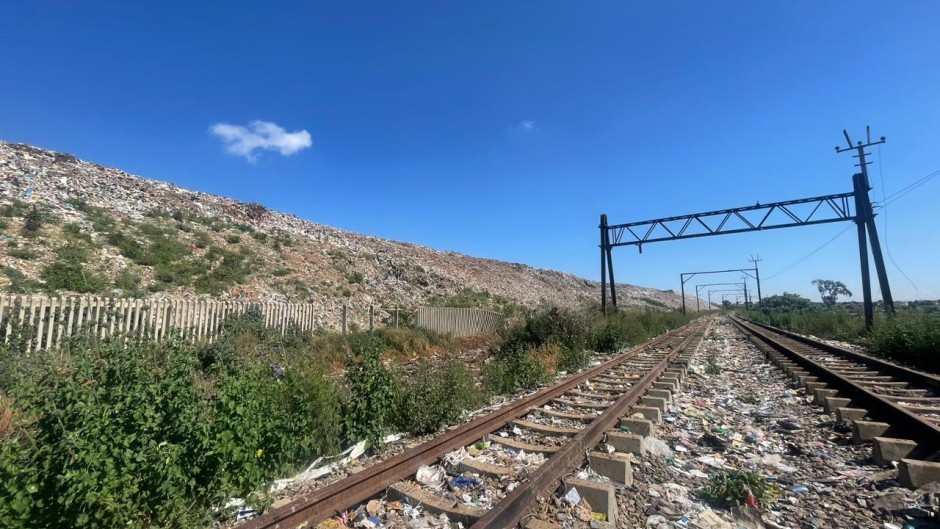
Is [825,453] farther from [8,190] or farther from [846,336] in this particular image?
[8,190]

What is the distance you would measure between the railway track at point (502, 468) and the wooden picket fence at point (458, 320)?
13782 millimetres

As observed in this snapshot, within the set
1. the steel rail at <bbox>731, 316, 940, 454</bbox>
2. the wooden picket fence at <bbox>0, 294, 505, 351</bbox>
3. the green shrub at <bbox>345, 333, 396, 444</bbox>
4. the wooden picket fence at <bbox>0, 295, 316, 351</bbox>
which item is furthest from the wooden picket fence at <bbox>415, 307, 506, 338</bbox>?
the green shrub at <bbox>345, 333, 396, 444</bbox>

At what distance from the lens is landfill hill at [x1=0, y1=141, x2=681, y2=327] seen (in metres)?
16.5

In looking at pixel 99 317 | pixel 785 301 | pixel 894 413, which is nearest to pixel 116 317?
pixel 99 317

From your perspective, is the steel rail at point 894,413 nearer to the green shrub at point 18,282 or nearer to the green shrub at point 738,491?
the green shrub at point 738,491

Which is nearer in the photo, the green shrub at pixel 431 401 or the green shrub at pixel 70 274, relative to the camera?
the green shrub at pixel 431 401

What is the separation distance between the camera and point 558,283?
2657 inches

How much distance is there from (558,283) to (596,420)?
6308 cm

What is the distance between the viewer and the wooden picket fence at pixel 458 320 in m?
20.5

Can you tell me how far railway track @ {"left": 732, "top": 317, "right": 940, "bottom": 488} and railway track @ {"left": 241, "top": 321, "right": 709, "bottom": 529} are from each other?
2256 mm

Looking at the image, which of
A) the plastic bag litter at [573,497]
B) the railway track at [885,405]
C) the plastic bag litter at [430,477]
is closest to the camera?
the plastic bag litter at [573,497]

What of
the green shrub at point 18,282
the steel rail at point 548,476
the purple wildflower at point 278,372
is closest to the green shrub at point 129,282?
the green shrub at point 18,282

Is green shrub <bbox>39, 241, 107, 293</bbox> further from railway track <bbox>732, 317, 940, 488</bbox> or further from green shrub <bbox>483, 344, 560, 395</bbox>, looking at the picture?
railway track <bbox>732, 317, 940, 488</bbox>

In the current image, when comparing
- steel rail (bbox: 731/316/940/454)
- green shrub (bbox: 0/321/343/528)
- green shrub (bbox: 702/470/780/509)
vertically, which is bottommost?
green shrub (bbox: 702/470/780/509)
